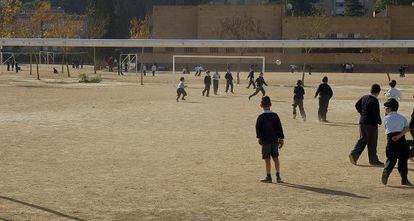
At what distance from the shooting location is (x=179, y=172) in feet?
40.1

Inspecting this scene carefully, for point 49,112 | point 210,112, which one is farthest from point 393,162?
point 49,112

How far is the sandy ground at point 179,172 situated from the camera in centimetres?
916

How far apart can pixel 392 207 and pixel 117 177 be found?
16.0 ft

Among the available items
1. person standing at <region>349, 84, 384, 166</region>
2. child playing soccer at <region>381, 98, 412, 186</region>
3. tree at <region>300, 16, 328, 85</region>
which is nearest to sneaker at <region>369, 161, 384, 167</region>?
person standing at <region>349, 84, 384, 166</region>

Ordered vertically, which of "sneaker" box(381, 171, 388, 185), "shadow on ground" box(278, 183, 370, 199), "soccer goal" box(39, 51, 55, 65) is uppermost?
"soccer goal" box(39, 51, 55, 65)

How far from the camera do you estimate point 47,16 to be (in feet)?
313

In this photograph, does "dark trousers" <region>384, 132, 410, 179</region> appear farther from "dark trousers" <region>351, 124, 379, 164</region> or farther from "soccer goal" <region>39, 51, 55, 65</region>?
"soccer goal" <region>39, 51, 55, 65</region>

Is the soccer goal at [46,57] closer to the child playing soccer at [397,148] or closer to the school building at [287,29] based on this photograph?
the school building at [287,29]

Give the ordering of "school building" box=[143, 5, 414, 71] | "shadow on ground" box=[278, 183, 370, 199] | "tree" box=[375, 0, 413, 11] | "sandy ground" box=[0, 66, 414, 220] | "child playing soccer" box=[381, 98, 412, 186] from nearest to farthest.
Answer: "sandy ground" box=[0, 66, 414, 220]
"shadow on ground" box=[278, 183, 370, 199]
"child playing soccer" box=[381, 98, 412, 186]
"school building" box=[143, 5, 414, 71]
"tree" box=[375, 0, 413, 11]

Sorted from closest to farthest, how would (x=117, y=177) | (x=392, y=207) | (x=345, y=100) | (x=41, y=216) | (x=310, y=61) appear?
(x=41, y=216) < (x=392, y=207) < (x=117, y=177) < (x=345, y=100) < (x=310, y=61)

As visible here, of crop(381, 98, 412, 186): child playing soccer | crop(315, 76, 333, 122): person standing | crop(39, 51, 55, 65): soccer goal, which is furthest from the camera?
crop(39, 51, 55, 65): soccer goal

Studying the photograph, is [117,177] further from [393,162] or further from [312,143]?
[312,143]

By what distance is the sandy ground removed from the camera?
9156 mm

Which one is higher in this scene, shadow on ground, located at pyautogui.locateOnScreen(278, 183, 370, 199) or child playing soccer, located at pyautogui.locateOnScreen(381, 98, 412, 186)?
child playing soccer, located at pyautogui.locateOnScreen(381, 98, 412, 186)
